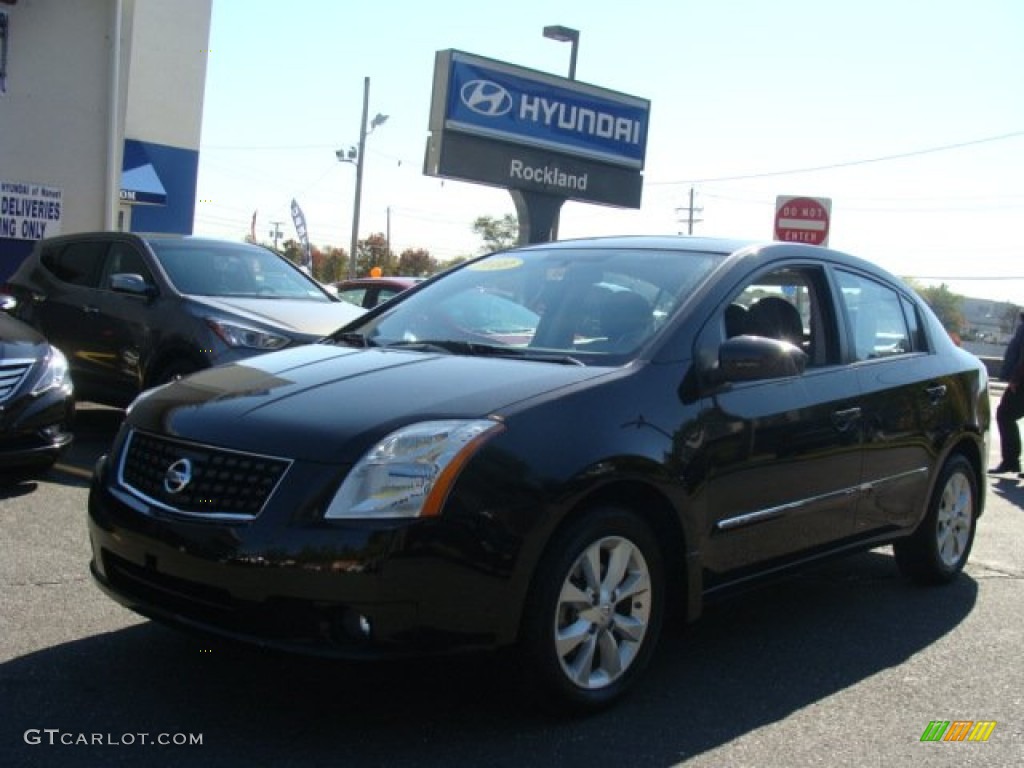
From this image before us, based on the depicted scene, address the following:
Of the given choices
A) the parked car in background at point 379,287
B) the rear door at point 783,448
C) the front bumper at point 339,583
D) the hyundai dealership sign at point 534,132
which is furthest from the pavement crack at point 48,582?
the hyundai dealership sign at point 534,132

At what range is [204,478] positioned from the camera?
3365 mm

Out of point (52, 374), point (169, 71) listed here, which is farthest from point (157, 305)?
point (169, 71)

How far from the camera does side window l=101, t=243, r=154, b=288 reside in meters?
8.67

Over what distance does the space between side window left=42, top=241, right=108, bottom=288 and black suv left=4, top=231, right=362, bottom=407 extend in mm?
12

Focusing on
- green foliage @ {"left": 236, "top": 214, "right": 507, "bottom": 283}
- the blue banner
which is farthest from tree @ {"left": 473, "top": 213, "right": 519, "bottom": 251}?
the blue banner

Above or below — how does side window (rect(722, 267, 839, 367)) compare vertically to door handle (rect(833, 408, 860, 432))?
above

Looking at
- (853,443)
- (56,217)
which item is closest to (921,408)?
(853,443)

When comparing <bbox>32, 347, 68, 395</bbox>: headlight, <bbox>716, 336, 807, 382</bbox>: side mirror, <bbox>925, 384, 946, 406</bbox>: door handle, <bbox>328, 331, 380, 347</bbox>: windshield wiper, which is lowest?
<bbox>32, 347, 68, 395</bbox>: headlight

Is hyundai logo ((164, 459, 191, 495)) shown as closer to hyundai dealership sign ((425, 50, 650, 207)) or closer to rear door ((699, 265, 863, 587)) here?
rear door ((699, 265, 863, 587))

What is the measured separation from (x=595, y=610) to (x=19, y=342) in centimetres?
455

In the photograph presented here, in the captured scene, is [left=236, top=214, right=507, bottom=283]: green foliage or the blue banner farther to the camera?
[left=236, top=214, right=507, bottom=283]: green foliage

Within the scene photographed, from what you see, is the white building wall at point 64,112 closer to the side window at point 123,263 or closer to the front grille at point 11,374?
the side window at point 123,263

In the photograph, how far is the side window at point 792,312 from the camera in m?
4.57

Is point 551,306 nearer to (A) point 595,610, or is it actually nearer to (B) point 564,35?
(A) point 595,610
